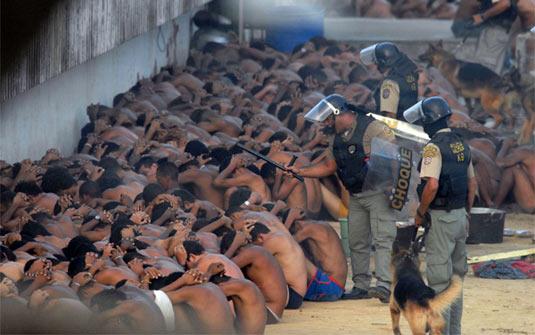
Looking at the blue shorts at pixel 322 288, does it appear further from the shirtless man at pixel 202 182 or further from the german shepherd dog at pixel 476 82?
the german shepherd dog at pixel 476 82

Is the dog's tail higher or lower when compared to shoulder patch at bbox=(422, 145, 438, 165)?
lower

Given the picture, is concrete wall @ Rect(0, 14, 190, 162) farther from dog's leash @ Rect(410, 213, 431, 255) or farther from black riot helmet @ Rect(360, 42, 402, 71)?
dog's leash @ Rect(410, 213, 431, 255)

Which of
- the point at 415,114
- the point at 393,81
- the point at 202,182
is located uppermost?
the point at 415,114

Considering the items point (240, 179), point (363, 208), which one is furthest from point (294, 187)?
point (363, 208)

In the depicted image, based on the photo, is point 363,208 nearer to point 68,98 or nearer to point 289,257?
point 289,257

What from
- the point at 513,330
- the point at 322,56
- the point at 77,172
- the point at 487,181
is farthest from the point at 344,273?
the point at 322,56

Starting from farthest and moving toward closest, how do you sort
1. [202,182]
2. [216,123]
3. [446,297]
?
[216,123], [202,182], [446,297]

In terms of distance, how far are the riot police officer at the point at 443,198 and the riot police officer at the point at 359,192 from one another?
1.93 metres

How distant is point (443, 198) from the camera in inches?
529

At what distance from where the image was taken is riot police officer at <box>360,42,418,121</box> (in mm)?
18703

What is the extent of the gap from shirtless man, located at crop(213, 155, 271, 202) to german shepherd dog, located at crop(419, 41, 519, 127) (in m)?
8.02

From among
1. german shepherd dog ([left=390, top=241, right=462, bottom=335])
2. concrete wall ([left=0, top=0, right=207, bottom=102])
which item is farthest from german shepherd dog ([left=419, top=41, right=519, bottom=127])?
german shepherd dog ([left=390, top=241, right=462, bottom=335])

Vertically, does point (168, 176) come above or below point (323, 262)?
above

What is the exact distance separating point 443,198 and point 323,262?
2122 mm
